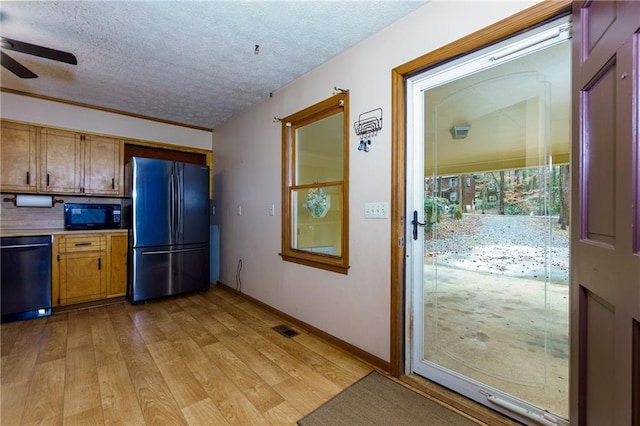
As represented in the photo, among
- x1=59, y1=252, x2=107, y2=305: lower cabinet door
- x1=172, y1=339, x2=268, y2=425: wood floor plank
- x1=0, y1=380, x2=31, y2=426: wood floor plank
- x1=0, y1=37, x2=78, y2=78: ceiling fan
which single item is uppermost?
x1=0, y1=37, x2=78, y2=78: ceiling fan

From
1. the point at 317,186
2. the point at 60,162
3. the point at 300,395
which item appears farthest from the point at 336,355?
the point at 60,162

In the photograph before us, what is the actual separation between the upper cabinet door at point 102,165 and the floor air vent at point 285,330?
2899 millimetres

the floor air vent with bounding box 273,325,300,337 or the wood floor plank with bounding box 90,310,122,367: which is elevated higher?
the wood floor plank with bounding box 90,310,122,367

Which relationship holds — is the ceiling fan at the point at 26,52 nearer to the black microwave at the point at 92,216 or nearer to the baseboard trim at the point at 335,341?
the black microwave at the point at 92,216

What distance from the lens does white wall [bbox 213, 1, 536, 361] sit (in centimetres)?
177

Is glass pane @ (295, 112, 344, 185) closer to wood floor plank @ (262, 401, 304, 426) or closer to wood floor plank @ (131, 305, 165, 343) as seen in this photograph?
wood floor plank @ (262, 401, 304, 426)

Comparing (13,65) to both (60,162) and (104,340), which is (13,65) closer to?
(60,162)

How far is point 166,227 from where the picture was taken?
11.6 feet

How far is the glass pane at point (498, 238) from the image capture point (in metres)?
1.41

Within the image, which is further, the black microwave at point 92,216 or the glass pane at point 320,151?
the black microwave at point 92,216

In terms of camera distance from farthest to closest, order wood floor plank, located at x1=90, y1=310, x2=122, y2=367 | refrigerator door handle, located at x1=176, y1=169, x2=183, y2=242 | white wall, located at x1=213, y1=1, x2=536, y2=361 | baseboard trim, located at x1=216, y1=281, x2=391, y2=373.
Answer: refrigerator door handle, located at x1=176, y1=169, x2=183, y2=242 → wood floor plank, located at x1=90, y1=310, x2=122, y2=367 → baseboard trim, located at x1=216, y1=281, x2=391, y2=373 → white wall, located at x1=213, y1=1, x2=536, y2=361

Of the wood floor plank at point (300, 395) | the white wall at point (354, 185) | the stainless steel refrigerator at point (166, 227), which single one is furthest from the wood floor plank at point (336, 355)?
the stainless steel refrigerator at point (166, 227)

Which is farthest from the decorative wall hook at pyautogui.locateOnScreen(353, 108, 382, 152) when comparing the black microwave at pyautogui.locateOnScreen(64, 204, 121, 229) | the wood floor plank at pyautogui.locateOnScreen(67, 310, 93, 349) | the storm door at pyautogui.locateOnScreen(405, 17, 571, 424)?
the black microwave at pyautogui.locateOnScreen(64, 204, 121, 229)

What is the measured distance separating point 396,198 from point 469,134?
602 millimetres
